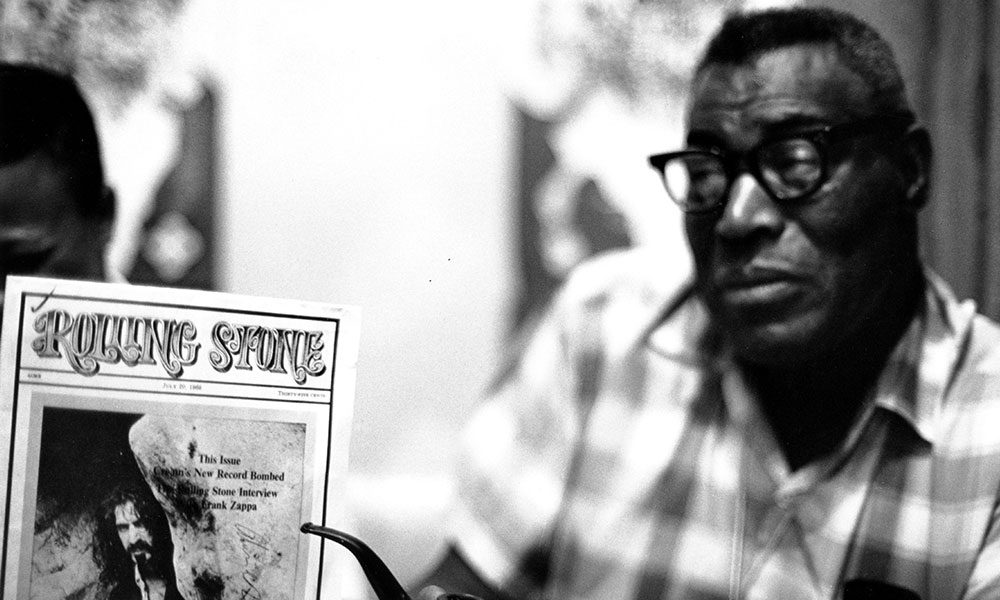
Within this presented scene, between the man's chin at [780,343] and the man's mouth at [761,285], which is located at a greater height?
the man's mouth at [761,285]

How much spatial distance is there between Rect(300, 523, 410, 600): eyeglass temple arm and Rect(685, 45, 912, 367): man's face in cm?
40

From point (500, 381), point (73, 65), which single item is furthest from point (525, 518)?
point (73, 65)

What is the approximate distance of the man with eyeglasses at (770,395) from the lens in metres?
0.92

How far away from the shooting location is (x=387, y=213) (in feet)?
3.12

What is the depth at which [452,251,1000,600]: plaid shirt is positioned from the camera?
0.93 metres

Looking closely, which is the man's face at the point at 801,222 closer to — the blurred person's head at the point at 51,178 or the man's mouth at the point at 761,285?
the man's mouth at the point at 761,285

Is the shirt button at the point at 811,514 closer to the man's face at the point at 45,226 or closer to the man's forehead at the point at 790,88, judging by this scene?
the man's forehead at the point at 790,88

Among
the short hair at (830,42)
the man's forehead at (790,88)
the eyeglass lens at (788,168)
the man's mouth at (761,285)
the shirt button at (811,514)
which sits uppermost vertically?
the short hair at (830,42)

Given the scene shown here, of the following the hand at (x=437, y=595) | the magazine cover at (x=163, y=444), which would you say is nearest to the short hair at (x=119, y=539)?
the magazine cover at (x=163, y=444)

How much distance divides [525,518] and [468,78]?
42 centimetres

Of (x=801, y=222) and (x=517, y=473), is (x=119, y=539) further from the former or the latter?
(x=801, y=222)

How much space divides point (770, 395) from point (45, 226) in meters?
0.71

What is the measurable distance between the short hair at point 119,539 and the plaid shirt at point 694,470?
270 mm

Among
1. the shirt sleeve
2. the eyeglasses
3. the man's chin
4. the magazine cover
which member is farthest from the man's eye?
the magazine cover
